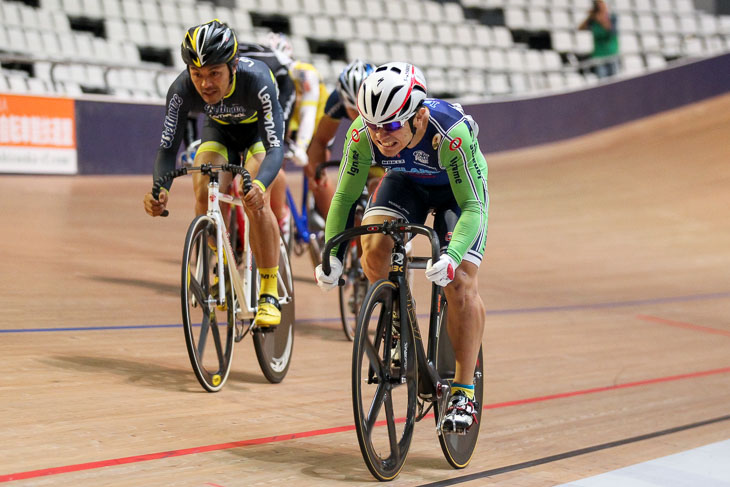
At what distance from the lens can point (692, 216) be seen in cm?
1023

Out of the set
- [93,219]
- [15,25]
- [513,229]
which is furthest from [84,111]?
[513,229]

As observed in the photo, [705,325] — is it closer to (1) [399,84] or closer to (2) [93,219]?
(1) [399,84]

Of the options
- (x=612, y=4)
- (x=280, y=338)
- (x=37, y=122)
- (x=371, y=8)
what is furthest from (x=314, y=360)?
(x=612, y=4)

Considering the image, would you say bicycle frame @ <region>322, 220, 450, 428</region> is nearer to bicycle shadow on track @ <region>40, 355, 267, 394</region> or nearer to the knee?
the knee

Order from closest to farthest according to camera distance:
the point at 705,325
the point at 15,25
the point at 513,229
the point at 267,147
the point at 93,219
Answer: the point at 267,147 < the point at 705,325 < the point at 93,219 < the point at 513,229 < the point at 15,25

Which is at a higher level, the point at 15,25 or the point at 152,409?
the point at 15,25

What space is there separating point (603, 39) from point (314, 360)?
11.5 m

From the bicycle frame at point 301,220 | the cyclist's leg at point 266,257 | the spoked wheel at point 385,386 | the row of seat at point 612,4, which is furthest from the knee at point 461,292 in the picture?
the row of seat at point 612,4

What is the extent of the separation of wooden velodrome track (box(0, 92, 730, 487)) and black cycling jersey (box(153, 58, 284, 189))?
90cm

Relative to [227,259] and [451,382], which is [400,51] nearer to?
[227,259]

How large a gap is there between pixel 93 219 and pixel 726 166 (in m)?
8.11

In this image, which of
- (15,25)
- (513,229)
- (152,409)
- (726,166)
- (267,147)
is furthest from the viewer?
(726,166)

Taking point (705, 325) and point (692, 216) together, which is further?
point (692, 216)

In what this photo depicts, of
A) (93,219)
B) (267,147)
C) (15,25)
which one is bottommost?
(93,219)
